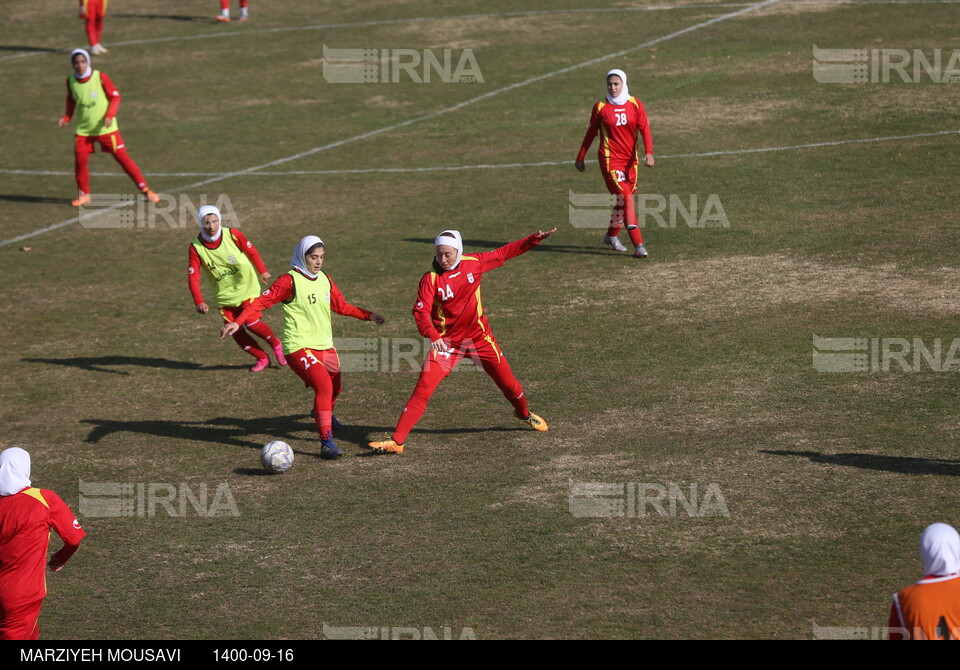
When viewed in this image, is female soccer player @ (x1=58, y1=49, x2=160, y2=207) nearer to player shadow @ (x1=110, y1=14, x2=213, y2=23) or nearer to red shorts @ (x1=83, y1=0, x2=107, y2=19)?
red shorts @ (x1=83, y1=0, x2=107, y2=19)

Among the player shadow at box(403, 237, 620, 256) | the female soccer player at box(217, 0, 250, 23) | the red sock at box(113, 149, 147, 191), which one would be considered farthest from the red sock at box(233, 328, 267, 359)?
the female soccer player at box(217, 0, 250, 23)

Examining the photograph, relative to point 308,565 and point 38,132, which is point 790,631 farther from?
point 38,132

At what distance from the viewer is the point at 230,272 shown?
625 inches

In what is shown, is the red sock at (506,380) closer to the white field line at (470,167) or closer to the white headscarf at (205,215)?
the white headscarf at (205,215)

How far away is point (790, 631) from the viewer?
914cm

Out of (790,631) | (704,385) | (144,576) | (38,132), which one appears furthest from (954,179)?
(38,132)

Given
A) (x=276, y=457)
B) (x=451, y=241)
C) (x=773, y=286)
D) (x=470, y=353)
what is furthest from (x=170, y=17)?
(x=276, y=457)

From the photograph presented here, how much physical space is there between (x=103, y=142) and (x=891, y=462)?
16.8 meters

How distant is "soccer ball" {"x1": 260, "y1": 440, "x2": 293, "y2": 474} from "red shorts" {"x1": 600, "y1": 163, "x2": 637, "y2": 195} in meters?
8.46

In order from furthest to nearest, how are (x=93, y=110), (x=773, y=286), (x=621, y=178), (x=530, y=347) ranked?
1. (x=93, y=110)
2. (x=621, y=178)
3. (x=773, y=286)
4. (x=530, y=347)

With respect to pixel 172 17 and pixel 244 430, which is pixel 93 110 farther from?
pixel 172 17

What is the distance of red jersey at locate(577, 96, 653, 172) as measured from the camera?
61.4 ft

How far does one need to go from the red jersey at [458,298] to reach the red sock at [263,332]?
3.77 metres

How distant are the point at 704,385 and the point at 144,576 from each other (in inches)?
278
